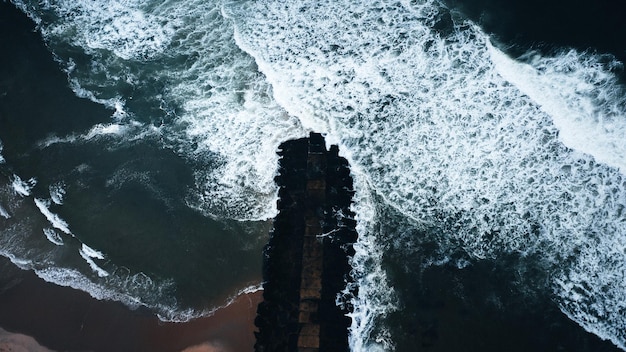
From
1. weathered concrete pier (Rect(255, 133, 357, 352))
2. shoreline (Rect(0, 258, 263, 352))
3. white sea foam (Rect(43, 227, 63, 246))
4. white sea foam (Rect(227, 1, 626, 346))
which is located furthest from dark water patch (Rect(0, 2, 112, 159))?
weathered concrete pier (Rect(255, 133, 357, 352))

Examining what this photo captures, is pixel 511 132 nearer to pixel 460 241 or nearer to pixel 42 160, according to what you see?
pixel 460 241

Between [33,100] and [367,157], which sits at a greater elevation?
[33,100]

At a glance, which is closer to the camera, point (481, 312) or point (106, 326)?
point (106, 326)

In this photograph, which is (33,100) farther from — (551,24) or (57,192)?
(551,24)

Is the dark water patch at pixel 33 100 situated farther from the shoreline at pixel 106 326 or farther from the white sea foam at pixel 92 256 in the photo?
the shoreline at pixel 106 326

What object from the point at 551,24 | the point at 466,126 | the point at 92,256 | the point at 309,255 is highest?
the point at 551,24

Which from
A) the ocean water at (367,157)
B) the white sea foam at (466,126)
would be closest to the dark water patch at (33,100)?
the ocean water at (367,157)

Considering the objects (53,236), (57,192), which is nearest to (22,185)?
(57,192)
